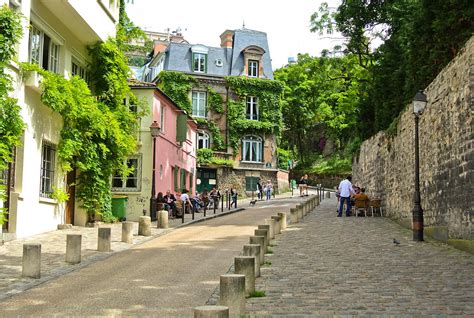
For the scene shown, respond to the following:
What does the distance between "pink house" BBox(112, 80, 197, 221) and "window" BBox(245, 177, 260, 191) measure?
47.9 feet

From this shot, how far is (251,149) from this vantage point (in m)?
47.5

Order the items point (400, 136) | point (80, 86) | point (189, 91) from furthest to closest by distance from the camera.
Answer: point (189, 91) < point (400, 136) < point (80, 86)

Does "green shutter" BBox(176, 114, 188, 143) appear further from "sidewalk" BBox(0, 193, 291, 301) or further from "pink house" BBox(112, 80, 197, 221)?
"sidewalk" BBox(0, 193, 291, 301)

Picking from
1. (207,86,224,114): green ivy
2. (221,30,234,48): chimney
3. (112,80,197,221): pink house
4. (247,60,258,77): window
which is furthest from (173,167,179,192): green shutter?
(221,30,234,48): chimney

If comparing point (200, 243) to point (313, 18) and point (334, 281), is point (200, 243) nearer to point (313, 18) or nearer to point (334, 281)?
point (334, 281)

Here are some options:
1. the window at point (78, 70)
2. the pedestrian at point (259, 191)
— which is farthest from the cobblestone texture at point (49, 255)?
the pedestrian at point (259, 191)

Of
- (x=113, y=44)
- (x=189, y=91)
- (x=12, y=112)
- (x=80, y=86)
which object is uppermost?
(x=189, y=91)

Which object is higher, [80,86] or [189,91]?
[189,91]

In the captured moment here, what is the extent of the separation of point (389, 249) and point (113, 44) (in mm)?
12619

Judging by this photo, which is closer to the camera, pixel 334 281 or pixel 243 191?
pixel 334 281

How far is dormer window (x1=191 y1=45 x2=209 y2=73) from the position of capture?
47344mm

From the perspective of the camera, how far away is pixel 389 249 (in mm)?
13125

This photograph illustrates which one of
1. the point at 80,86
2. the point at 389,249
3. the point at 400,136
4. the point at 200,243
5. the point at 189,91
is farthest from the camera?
the point at 189,91

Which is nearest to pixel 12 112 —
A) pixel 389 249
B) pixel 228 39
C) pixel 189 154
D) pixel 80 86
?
pixel 80 86
